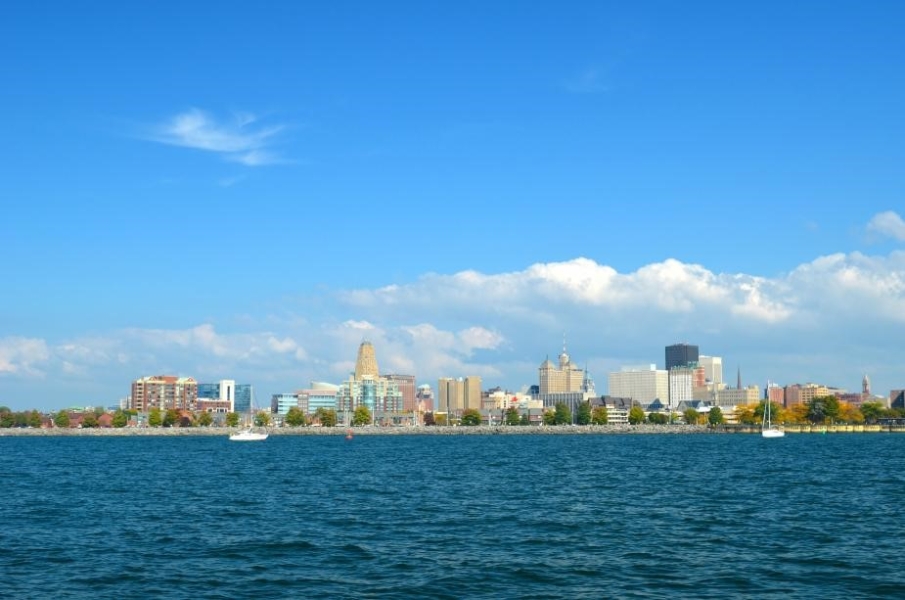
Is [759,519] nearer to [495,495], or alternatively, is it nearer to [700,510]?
[700,510]

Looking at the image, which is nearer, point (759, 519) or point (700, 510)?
point (759, 519)

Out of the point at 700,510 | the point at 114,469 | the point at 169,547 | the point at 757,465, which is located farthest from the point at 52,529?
the point at 757,465

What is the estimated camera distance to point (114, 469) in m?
106

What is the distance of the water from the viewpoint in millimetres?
34531

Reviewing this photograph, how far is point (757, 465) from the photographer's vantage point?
107 metres

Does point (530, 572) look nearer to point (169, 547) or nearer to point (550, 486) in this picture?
point (169, 547)

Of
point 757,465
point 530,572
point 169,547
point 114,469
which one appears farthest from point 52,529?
point 757,465

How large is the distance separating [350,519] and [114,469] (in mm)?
61921

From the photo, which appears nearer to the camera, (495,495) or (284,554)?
(284,554)

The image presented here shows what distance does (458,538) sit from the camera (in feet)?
149

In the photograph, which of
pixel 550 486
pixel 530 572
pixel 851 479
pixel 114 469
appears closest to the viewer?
pixel 530 572

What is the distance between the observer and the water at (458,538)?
113ft

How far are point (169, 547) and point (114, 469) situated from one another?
68217 millimetres

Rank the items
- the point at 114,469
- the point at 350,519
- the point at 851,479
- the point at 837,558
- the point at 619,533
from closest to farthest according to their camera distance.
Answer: the point at 837,558
the point at 619,533
the point at 350,519
the point at 851,479
the point at 114,469
